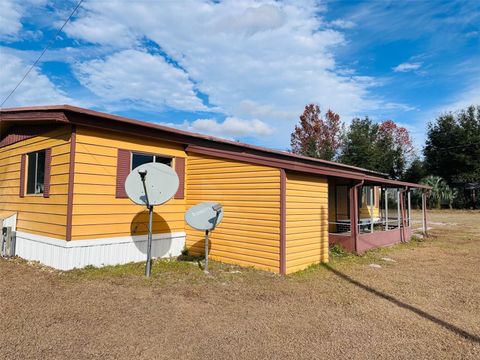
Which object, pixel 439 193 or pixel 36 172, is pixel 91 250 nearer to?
pixel 36 172

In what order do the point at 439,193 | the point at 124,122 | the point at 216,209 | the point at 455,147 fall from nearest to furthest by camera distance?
the point at 216,209 < the point at 124,122 < the point at 439,193 < the point at 455,147

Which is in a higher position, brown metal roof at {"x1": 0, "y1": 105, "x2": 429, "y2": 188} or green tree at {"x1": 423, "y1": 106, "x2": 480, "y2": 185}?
green tree at {"x1": 423, "y1": 106, "x2": 480, "y2": 185}

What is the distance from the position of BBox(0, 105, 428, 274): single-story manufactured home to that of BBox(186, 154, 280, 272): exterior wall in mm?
24

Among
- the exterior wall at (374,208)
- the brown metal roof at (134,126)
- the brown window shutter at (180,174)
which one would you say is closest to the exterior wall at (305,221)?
the brown metal roof at (134,126)

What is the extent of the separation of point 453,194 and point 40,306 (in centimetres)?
3802

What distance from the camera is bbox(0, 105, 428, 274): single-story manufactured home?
6.90 metres

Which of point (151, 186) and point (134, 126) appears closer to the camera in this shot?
point (151, 186)

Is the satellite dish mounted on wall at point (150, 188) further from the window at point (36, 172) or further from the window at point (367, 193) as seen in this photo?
the window at point (367, 193)

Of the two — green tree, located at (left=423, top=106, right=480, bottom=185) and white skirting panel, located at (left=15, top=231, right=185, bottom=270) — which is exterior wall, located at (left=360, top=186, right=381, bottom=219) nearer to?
white skirting panel, located at (left=15, top=231, right=185, bottom=270)

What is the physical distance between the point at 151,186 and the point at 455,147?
38692 mm

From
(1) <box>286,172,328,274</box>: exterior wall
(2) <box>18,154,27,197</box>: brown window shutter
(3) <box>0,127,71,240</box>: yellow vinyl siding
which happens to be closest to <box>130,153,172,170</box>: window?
(3) <box>0,127,71,240</box>: yellow vinyl siding

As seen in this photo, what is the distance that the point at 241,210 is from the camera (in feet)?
25.4

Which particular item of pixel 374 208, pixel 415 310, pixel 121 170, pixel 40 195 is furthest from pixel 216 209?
pixel 374 208

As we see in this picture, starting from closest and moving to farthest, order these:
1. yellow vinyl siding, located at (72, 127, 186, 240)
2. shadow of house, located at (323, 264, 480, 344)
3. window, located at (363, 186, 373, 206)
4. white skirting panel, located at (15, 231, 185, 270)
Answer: shadow of house, located at (323, 264, 480, 344) < white skirting panel, located at (15, 231, 185, 270) < yellow vinyl siding, located at (72, 127, 186, 240) < window, located at (363, 186, 373, 206)
